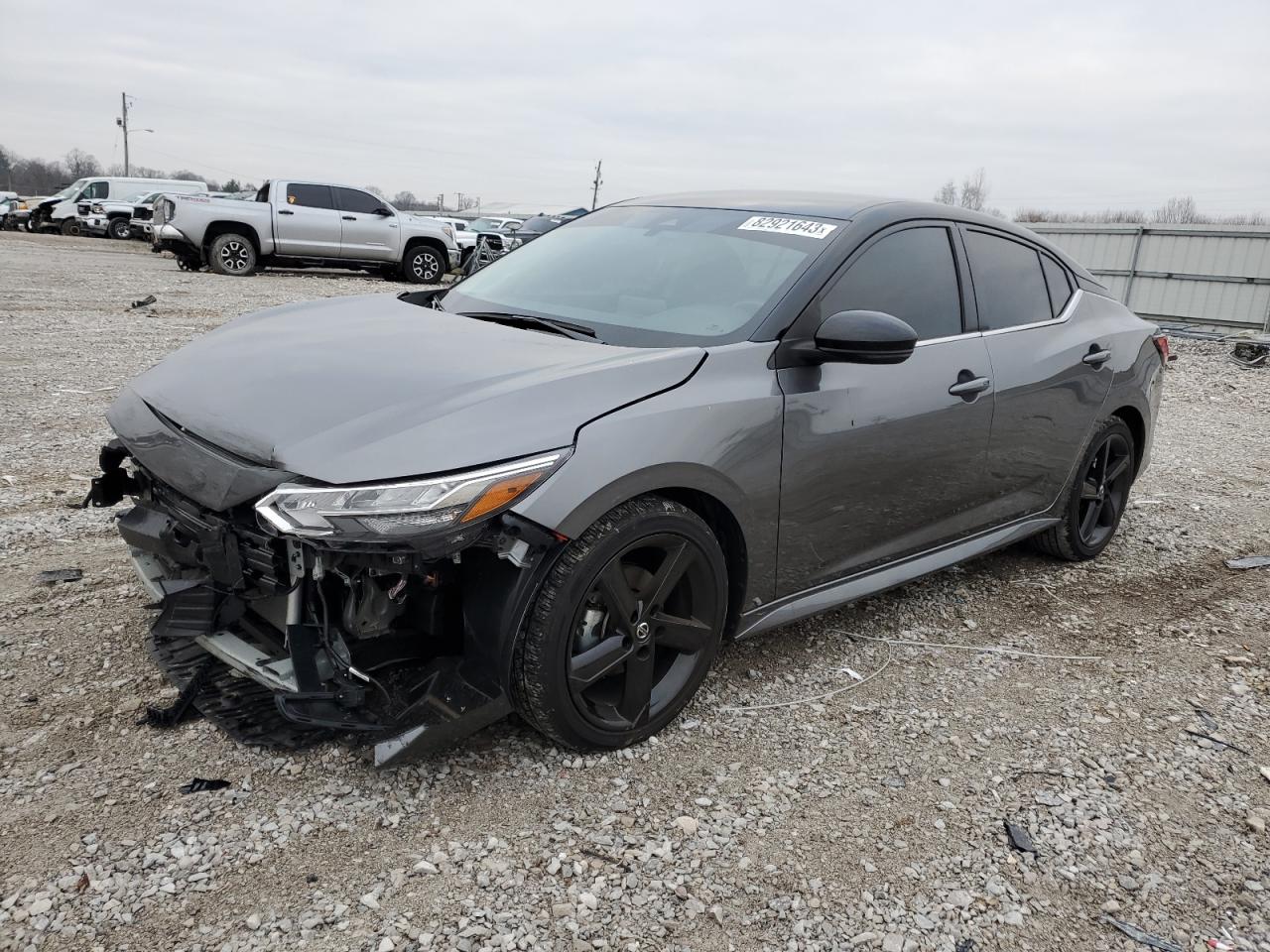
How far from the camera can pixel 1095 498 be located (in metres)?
4.73

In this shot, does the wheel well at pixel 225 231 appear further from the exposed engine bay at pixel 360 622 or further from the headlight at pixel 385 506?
the headlight at pixel 385 506

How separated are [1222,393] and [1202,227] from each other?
22.2ft

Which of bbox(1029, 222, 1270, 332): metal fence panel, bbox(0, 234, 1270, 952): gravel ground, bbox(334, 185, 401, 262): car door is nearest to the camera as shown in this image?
bbox(0, 234, 1270, 952): gravel ground

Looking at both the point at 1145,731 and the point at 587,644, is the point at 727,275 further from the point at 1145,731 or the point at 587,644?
the point at 1145,731

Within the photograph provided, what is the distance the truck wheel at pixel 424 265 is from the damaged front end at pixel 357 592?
1661cm

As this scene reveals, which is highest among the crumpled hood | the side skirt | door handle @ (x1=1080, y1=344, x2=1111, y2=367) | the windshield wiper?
the windshield wiper

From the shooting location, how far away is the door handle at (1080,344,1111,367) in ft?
14.2

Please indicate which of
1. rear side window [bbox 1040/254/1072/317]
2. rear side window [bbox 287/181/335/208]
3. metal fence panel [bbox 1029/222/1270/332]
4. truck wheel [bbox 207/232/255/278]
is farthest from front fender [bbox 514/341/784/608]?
rear side window [bbox 287/181/335/208]

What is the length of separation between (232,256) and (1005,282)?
15694 millimetres

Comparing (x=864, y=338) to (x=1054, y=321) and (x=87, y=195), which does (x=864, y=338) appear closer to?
(x=1054, y=321)

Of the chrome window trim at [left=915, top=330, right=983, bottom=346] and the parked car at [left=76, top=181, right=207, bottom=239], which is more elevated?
the parked car at [left=76, top=181, right=207, bottom=239]

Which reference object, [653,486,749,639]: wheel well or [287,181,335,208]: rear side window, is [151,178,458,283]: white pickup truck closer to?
[287,181,335,208]: rear side window

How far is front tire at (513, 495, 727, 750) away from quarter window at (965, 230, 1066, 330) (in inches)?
70.8

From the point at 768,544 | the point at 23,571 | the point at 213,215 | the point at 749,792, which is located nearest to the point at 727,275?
the point at 768,544
